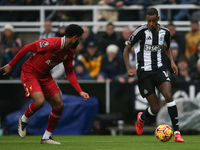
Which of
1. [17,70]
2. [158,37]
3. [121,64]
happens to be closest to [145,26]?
[158,37]

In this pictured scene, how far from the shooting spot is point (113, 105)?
38.9 ft

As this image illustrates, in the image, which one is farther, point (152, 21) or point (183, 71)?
point (183, 71)

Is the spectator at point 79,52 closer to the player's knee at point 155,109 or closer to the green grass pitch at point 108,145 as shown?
the green grass pitch at point 108,145

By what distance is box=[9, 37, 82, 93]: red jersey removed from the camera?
294 inches

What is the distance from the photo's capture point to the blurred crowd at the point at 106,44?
1204 centimetres

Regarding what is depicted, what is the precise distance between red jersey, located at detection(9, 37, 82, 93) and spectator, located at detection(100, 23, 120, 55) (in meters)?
5.38

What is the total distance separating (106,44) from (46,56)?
574 cm

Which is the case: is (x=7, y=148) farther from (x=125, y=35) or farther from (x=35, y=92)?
(x=125, y=35)

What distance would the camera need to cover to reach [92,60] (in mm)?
12633

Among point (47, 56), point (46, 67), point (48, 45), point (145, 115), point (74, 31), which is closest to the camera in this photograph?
point (74, 31)

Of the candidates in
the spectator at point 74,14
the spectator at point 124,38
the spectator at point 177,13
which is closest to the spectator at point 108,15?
the spectator at point 74,14

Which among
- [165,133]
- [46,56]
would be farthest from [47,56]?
[165,133]

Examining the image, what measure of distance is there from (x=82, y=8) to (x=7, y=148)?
8.17m

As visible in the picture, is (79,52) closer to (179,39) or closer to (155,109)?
(179,39)
